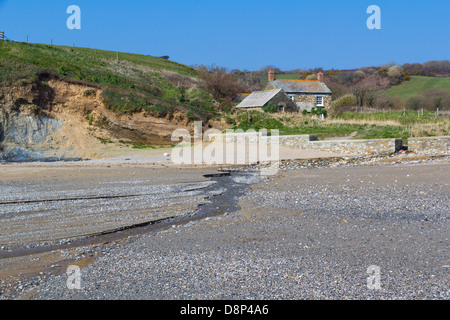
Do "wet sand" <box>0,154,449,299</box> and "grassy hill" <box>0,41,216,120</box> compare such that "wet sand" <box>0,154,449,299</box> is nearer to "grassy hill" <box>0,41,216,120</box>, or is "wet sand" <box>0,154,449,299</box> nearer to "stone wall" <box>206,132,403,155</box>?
"stone wall" <box>206,132,403,155</box>

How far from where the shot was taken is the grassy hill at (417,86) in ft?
216

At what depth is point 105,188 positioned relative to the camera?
48.6ft

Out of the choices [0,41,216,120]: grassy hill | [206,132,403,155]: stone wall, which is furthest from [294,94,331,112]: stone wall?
[206,132,403,155]: stone wall

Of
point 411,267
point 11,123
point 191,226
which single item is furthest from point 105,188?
point 11,123

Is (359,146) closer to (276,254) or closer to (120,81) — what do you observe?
(276,254)

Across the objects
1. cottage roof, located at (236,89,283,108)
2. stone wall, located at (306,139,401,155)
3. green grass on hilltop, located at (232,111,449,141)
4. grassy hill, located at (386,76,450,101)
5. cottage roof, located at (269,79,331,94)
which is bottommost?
stone wall, located at (306,139,401,155)

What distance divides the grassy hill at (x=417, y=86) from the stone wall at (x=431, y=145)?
147 feet

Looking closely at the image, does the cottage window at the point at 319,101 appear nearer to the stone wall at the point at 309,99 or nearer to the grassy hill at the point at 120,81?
the stone wall at the point at 309,99

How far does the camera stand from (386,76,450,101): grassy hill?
216 ft

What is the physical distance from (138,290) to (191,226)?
142 inches

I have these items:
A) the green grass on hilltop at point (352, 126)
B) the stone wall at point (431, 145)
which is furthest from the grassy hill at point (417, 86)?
the stone wall at point (431, 145)

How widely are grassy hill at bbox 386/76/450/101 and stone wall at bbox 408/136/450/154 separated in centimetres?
4479

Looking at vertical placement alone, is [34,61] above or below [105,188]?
above
